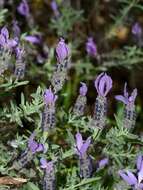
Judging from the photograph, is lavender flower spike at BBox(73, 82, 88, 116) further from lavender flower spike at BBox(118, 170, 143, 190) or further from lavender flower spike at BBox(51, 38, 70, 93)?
lavender flower spike at BBox(118, 170, 143, 190)

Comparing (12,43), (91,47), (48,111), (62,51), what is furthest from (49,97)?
(91,47)

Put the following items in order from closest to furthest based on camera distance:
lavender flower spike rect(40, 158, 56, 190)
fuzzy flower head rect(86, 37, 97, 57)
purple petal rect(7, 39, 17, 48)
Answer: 1. lavender flower spike rect(40, 158, 56, 190)
2. purple petal rect(7, 39, 17, 48)
3. fuzzy flower head rect(86, 37, 97, 57)

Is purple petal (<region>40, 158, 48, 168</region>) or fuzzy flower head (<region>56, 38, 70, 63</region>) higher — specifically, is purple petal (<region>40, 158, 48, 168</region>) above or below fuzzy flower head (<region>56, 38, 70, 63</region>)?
below

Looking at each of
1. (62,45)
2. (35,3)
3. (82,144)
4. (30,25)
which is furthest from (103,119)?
(35,3)

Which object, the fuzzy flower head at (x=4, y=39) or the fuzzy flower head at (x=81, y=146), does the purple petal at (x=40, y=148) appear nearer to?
the fuzzy flower head at (x=81, y=146)

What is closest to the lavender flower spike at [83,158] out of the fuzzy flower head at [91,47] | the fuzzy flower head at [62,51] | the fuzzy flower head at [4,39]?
the fuzzy flower head at [62,51]

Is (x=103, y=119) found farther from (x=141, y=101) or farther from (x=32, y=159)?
(x=141, y=101)

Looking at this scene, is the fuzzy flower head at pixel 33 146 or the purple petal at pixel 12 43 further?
the purple petal at pixel 12 43

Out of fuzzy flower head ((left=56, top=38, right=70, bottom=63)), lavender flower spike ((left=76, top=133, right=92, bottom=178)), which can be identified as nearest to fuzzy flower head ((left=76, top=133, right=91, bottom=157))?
lavender flower spike ((left=76, top=133, right=92, bottom=178))
